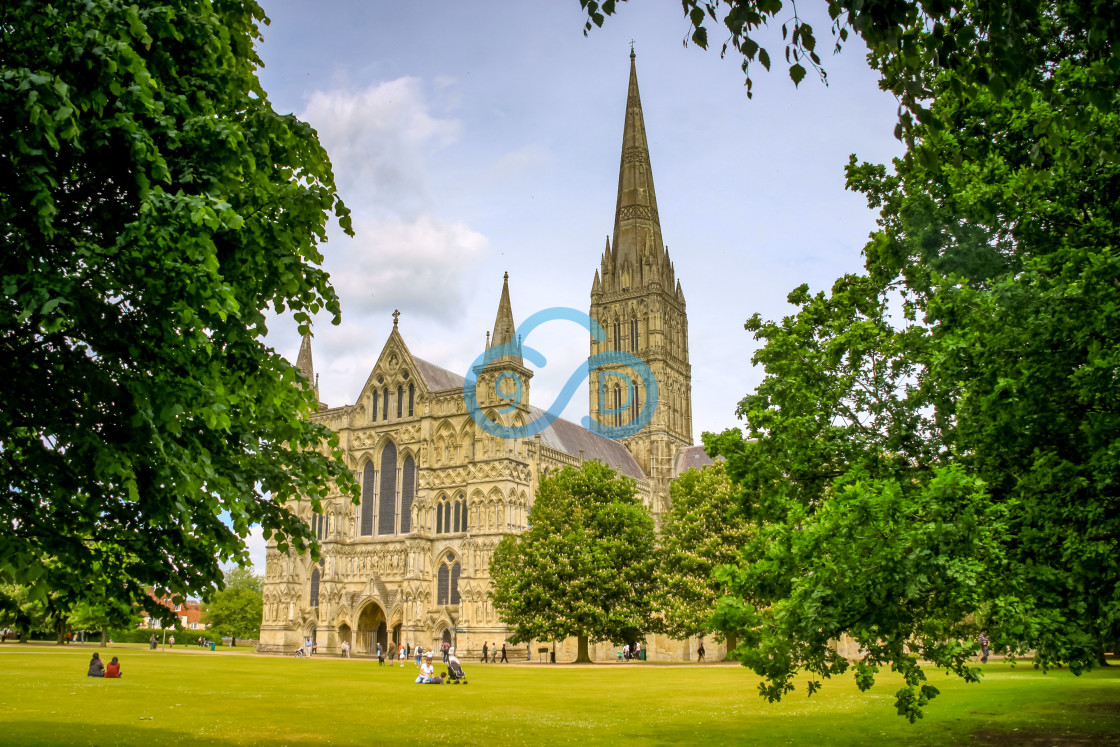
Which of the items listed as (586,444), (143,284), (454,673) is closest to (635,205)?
(586,444)

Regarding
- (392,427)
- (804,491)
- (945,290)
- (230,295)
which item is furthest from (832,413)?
(392,427)

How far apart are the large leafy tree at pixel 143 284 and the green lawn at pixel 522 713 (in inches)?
214

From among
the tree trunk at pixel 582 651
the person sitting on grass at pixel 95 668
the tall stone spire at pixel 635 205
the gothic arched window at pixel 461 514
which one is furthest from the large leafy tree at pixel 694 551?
the tall stone spire at pixel 635 205

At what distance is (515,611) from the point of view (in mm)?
48438

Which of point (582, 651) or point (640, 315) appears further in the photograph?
point (640, 315)

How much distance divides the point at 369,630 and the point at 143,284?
5652cm

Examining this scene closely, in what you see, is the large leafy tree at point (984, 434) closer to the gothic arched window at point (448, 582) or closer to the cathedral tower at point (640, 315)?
the gothic arched window at point (448, 582)

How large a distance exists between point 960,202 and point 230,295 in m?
11.5

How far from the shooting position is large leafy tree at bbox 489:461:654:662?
1895 inches

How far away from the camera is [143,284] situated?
1012 centimetres

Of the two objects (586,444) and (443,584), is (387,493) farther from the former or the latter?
(586,444)

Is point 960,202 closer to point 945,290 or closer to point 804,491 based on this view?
point 945,290

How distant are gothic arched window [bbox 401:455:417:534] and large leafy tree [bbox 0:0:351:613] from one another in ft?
168

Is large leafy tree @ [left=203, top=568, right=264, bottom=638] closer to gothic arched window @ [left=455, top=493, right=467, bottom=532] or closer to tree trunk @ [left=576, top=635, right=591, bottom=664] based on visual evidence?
gothic arched window @ [left=455, top=493, right=467, bottom=532]
